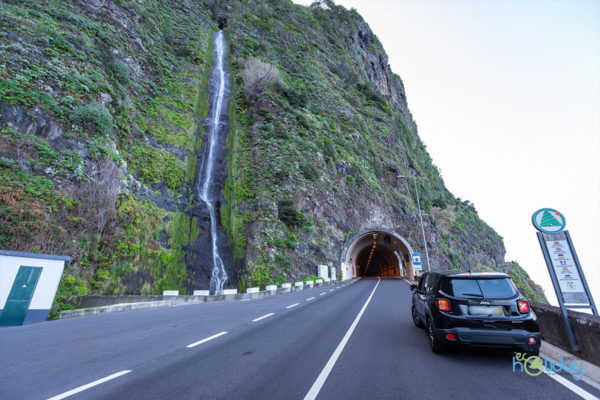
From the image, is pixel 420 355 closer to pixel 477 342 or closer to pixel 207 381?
pixel 477 342

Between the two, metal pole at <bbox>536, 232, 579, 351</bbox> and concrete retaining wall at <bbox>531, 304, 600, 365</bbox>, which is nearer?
concrete retaining wall at <bbox>531, 304, 600, 365</bbox>

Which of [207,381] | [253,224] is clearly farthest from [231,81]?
[207,381]

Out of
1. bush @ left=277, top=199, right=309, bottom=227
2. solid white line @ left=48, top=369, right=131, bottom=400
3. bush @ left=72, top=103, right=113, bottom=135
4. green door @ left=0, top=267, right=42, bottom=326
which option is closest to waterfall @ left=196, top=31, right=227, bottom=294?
bush @ left=277, top=199, right=309, bottom=227

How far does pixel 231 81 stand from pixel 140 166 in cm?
2742

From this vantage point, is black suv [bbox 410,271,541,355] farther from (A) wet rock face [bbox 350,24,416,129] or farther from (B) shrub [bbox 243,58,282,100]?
(A) wet rock face [bbox 350,24,416,129]

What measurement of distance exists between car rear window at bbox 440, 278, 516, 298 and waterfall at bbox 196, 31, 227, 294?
1911cm

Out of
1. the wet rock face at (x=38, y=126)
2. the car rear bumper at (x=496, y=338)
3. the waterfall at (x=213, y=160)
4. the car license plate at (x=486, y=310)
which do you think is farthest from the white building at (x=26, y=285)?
the car license plate at (x=486, y=310)

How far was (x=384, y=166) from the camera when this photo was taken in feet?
147

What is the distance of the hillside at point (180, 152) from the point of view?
14.8 metres

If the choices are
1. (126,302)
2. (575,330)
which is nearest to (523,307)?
(575,330)

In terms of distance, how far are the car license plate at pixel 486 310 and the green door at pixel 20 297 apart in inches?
550

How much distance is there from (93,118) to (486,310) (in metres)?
23.4

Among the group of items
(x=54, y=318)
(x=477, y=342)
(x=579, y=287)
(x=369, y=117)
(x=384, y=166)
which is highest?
(x=369, y=117)

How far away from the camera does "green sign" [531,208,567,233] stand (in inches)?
205
